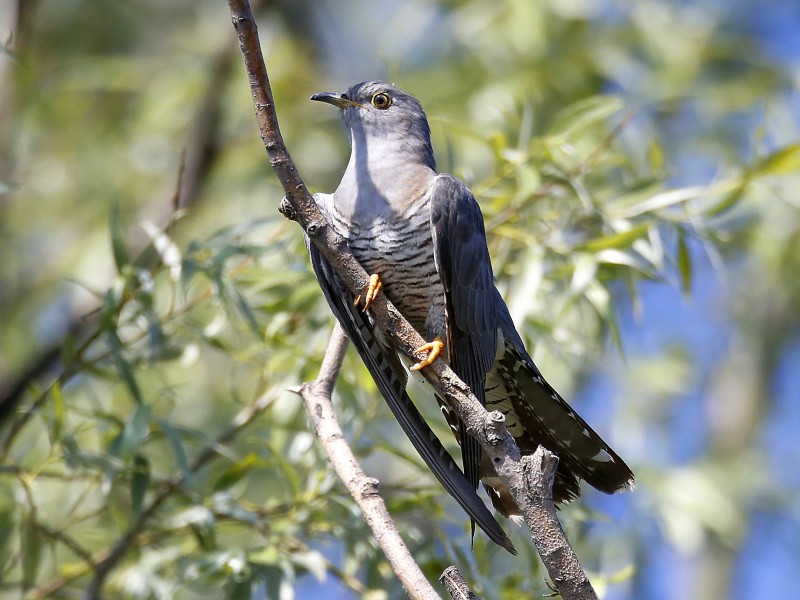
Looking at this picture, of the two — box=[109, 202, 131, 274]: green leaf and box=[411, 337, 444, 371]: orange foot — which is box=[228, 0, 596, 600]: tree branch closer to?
box=[411, 337, 444, 371]: orange foot

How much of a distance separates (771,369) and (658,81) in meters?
3.54

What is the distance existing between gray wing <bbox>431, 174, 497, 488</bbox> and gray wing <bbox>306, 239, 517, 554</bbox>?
13 cm

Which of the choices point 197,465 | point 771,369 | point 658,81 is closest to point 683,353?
point 771,369

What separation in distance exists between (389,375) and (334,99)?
0.91m

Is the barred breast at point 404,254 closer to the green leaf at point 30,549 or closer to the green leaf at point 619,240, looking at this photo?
the green leaf at point 619,240

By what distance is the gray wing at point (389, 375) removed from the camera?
241 cm

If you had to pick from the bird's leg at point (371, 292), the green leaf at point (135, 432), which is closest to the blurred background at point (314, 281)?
the green leaf at point (135, 432)

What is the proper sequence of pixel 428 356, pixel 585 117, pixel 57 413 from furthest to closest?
pixel 585 117, pixel 57 413, pixel 428 356

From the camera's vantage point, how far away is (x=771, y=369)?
25.1ft

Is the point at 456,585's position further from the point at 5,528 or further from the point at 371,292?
the point at 5,528

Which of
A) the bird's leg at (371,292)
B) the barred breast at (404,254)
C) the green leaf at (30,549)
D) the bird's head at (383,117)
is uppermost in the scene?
the bird's head at (383,117)

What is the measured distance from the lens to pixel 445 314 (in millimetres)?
2619

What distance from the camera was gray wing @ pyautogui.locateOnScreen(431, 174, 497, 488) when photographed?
2.55 meters

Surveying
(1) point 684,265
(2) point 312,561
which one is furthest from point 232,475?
(1) point 684,265
